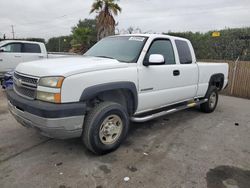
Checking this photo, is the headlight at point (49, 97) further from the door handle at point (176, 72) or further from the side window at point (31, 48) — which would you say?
the side window at point (31, 48)

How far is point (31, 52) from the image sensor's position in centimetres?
1036

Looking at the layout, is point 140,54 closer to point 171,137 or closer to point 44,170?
point 171,137

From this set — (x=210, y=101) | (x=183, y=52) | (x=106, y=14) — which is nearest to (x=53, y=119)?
(x=183, y=52)

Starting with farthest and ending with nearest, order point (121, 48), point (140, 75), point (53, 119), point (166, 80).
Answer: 1. point (166, 80)
2. point (121, 48)
3. point (140, 75)
4. point (53, 119)

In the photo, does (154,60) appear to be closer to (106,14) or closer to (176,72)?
(176,72)

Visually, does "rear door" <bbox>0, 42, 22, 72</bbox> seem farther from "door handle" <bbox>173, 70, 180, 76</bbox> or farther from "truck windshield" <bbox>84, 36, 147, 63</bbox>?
"door handle" <bbox>173, 70, 180, 76</bbox>

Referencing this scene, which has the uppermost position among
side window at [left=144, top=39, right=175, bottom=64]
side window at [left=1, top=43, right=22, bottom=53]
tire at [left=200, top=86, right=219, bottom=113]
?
side window at [left=1, top=43, right=22, bottom=53]

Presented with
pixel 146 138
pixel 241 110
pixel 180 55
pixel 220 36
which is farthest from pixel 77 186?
pixel 220 36

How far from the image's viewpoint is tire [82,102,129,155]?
3221mm

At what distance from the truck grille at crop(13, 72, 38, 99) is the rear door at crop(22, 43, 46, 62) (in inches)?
285

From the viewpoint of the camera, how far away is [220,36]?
1227 centimetres

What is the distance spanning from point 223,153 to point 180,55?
2.17 meters

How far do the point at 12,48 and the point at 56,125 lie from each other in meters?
8.51

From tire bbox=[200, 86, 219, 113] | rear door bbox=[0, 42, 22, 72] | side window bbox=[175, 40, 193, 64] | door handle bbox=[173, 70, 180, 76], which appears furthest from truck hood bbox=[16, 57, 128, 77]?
rear door bbox=[0, 42, 22, 72]
